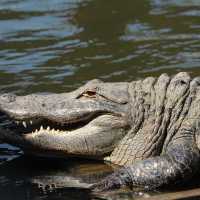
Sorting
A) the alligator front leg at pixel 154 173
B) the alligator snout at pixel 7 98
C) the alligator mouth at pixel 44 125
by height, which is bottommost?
the alligator front leg at pixel 154 173

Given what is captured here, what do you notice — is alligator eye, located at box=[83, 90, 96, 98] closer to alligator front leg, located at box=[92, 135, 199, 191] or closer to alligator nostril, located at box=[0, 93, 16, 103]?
alligator nostril, located at box=[0, 93, 16, 103]

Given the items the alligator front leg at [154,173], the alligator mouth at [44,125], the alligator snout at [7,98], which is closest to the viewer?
the alligator front leg at [154,173]

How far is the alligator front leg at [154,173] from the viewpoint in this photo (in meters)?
6.70

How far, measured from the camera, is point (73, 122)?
7.46 metres

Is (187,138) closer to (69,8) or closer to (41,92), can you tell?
(41,92)

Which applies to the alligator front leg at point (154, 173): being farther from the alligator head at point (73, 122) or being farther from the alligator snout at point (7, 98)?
the alligator snout at point (7, 98)

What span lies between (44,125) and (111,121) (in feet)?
2.42

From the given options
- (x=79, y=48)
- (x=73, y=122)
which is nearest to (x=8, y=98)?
(x=73, y=122)

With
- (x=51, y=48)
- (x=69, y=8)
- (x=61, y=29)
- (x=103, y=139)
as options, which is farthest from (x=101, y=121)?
(x=69, y=8)

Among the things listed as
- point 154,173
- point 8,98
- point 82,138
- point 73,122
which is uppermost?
point 8,98

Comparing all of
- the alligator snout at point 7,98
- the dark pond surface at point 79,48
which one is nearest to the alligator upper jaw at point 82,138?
the dark pond surface at point 79,48

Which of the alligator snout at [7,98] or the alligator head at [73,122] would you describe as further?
the alligator snout at [7,98]

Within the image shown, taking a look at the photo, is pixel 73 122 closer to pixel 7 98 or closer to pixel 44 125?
pixel 44 125

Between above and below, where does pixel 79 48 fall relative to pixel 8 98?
below
